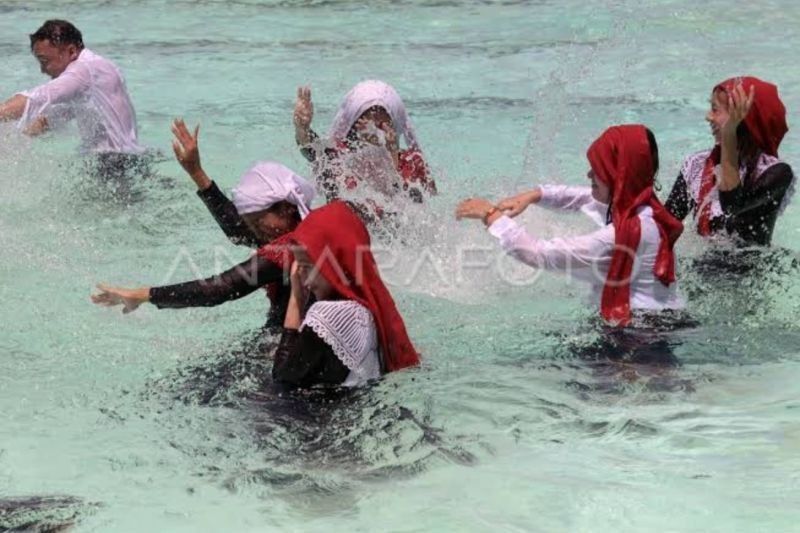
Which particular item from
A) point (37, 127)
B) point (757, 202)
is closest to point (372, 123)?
point (757, 202)

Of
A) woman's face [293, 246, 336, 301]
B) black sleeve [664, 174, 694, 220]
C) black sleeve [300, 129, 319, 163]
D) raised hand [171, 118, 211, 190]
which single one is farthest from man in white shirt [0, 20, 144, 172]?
woman's face [293, 246, 336, 301]

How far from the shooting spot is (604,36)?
12305mm

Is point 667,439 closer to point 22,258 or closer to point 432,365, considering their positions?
point 432,365

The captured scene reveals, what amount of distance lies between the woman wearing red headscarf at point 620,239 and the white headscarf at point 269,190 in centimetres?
87

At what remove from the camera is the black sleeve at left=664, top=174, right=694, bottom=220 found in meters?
6.21

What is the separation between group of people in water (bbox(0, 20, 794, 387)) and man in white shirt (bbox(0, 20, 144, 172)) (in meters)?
1.87

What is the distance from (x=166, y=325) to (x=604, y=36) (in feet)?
22.8

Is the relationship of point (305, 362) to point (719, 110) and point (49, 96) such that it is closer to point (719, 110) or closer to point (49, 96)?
point (719, 110)

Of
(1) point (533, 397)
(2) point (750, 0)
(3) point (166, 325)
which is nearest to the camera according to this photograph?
(1) point (533, 397)

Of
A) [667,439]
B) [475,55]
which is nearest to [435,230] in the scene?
[667,439]

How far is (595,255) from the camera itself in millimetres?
5273

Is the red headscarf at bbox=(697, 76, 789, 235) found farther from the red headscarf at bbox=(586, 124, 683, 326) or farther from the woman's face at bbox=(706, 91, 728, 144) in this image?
the red headscarf at bbox=(586, 124, 683, 326)

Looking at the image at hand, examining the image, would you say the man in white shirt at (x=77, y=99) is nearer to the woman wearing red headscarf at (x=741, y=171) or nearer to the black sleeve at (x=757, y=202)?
the woman wearing red headscarf at (x=741, y=171)

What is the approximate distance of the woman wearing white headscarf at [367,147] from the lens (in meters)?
6.60
